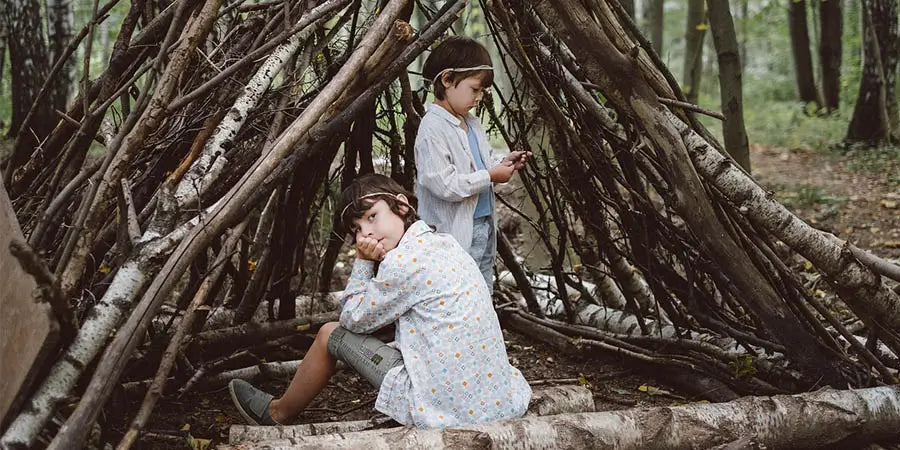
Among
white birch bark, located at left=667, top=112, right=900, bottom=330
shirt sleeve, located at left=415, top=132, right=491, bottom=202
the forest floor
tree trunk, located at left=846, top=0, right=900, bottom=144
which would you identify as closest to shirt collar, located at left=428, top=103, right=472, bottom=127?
shirt sleeve, located at left=415, top=132, right=491, bottom=202

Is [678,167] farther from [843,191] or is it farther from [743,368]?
[843,191]

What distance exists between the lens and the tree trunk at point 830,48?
12.6m

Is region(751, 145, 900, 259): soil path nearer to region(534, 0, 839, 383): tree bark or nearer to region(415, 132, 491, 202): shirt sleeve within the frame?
region(534, 0, 839, 383): tree bark

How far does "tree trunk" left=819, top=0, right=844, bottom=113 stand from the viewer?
12.6 meters

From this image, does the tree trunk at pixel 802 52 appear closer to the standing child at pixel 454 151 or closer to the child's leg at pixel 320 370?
the standing child at pixel 454 151

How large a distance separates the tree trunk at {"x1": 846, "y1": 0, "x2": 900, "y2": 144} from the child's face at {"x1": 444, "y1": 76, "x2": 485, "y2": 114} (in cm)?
862

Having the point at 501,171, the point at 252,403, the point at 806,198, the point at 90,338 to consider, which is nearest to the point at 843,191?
the point at 806,198

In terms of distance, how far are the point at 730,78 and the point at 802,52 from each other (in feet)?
33.3

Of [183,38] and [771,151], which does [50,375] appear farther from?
[771,151]

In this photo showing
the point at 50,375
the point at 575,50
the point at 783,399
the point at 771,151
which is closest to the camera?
the point at 50,375

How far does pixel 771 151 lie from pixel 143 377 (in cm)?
1052

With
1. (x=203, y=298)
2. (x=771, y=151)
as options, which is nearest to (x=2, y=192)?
(x=203, y=298)

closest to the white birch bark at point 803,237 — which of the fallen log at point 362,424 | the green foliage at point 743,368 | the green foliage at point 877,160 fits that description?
the green foliage at point 743,368

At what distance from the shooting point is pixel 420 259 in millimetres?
2652
